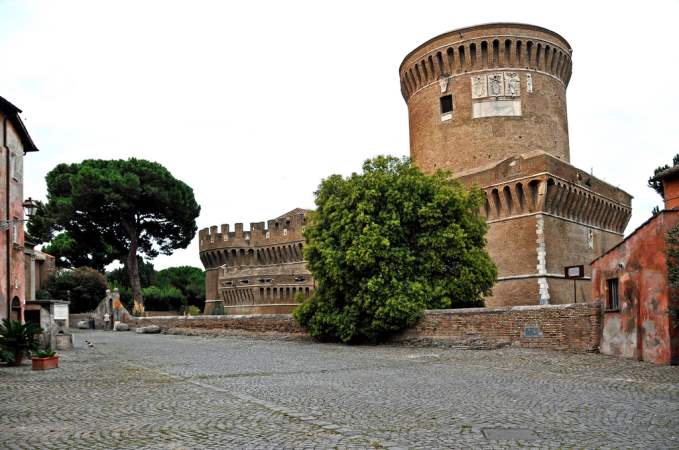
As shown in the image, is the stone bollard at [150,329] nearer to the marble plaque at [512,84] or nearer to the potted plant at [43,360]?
the potted plant at [43,360]

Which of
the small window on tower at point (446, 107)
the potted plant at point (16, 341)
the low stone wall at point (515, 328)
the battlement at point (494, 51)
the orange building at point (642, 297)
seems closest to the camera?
the orange building at point (642, 297)

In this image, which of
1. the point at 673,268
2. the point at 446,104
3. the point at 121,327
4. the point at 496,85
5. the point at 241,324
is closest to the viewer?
the point at 673,268

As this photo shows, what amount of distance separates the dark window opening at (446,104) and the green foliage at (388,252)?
12324 millimetres

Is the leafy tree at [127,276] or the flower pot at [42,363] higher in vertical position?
the leafy tree at [127,276]

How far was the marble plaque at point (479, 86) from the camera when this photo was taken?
31.7m

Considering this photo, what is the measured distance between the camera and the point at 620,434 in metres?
6.02

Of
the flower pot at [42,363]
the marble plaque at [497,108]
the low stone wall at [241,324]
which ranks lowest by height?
the low stone wall at [241,324]

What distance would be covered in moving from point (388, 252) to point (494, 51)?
1614 cm

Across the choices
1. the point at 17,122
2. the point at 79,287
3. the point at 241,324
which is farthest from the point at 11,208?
the point at 79,287

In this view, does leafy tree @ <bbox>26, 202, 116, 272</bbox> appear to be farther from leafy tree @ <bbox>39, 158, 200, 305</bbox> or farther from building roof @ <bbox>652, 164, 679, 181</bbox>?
building roof @ <bbox>652, 164, 679, 181</bbox>

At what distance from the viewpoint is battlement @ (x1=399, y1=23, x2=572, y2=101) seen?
103ft

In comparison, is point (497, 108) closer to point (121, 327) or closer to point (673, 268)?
point (673, 268)

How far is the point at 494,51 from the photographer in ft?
103

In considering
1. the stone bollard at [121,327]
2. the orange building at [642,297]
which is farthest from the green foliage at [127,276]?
the orange building at [642,297]
